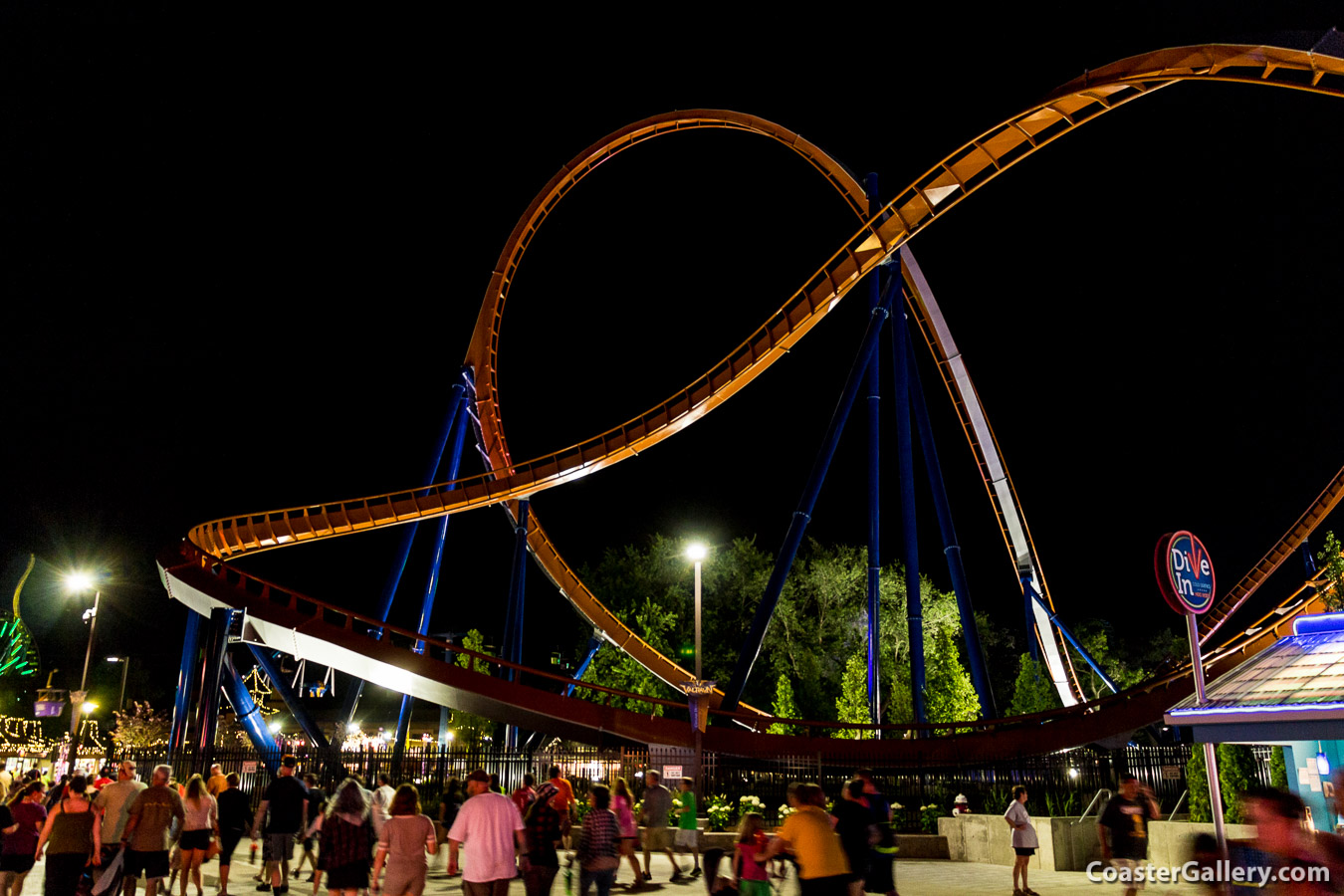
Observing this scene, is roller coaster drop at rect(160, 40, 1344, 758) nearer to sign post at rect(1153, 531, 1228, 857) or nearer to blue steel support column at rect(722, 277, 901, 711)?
blue steel support column at rect(722, 277, 901, 711)

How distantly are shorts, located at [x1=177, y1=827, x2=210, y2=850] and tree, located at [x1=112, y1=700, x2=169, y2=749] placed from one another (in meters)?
38.7

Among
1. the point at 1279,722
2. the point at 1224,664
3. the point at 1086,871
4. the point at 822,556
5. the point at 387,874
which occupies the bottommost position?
the point at 1086,871

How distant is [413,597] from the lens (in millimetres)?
69625

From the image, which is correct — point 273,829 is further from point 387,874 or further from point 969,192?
point 969,192

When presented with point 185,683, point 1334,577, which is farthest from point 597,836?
point 185,683

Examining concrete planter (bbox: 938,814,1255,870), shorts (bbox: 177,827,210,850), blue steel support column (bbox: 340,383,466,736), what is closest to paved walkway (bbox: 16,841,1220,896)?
concrete planter (bbox: 938,814,1255,870)

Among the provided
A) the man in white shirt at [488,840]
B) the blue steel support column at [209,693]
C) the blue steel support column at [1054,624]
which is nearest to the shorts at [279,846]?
the man in white shirt at [488,840]

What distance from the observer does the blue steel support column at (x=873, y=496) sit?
2367cm

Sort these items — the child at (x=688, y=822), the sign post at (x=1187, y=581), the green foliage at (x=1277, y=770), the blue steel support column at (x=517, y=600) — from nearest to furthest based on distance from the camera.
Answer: the sign post at (x=1187, y=581) → the green foliage at (x=1277, y=770) → the child at (x=688, y=822) → the blue steel support column at (x=517, y=600)

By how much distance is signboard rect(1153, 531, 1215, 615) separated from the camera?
10016mm

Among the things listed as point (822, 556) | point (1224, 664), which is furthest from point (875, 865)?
point (822, 556)

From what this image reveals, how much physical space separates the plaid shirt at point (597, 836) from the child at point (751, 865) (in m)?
1.37

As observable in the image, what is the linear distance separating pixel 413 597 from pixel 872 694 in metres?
51.7

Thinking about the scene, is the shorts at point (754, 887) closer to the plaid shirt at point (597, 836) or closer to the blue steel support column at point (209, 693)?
the plaid shirt at point (597, 836)
